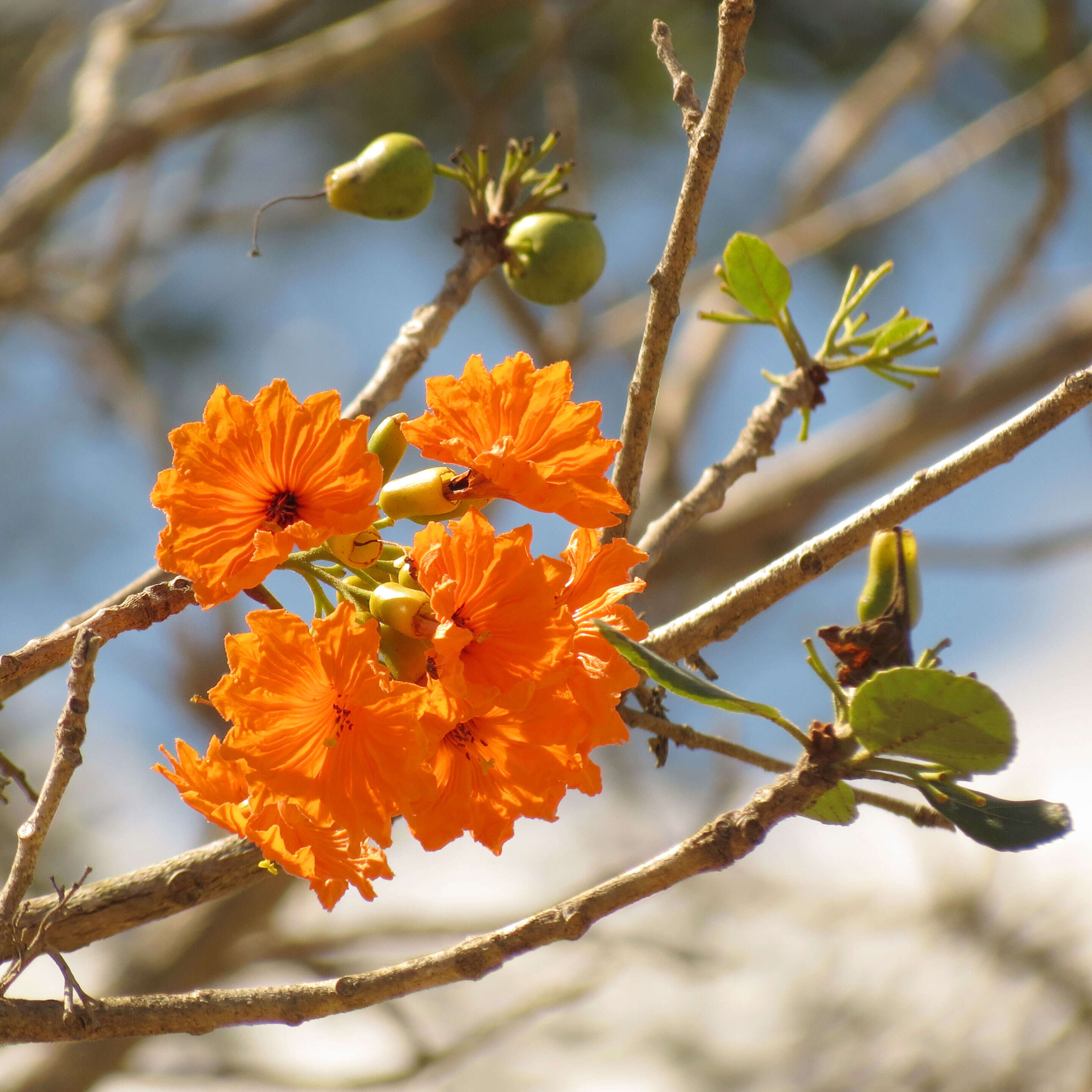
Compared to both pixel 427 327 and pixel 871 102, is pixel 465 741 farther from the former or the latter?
pixel 871 102

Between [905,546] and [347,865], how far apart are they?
1.90 ft

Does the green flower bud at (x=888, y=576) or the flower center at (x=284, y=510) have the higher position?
the flower center at (x=284, y=510)

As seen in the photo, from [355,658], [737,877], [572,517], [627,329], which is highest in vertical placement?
[627,329]

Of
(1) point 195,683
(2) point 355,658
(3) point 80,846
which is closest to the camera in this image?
(2) point 355,658

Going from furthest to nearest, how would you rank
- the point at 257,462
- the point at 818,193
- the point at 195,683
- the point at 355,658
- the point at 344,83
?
the point at 344,83
the point at 818,193
the point at 195,683
the point at 257,462
the point at 355,658

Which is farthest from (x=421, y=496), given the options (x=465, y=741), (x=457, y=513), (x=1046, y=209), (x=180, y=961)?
(x=1046, y=209)

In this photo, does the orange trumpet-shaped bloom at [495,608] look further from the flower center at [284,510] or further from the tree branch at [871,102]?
the tree branch at [871,102]

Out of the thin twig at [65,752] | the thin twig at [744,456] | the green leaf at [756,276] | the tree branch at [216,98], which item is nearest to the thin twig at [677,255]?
the thin twig at [744,456]

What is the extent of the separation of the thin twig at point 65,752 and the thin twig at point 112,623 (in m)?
0.03

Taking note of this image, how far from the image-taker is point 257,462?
1.05 metres

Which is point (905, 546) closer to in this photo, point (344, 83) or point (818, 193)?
point (818, 193)

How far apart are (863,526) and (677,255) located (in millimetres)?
364

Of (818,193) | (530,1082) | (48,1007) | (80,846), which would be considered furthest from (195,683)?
(818,193)

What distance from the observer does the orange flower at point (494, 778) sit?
0.99 meters
